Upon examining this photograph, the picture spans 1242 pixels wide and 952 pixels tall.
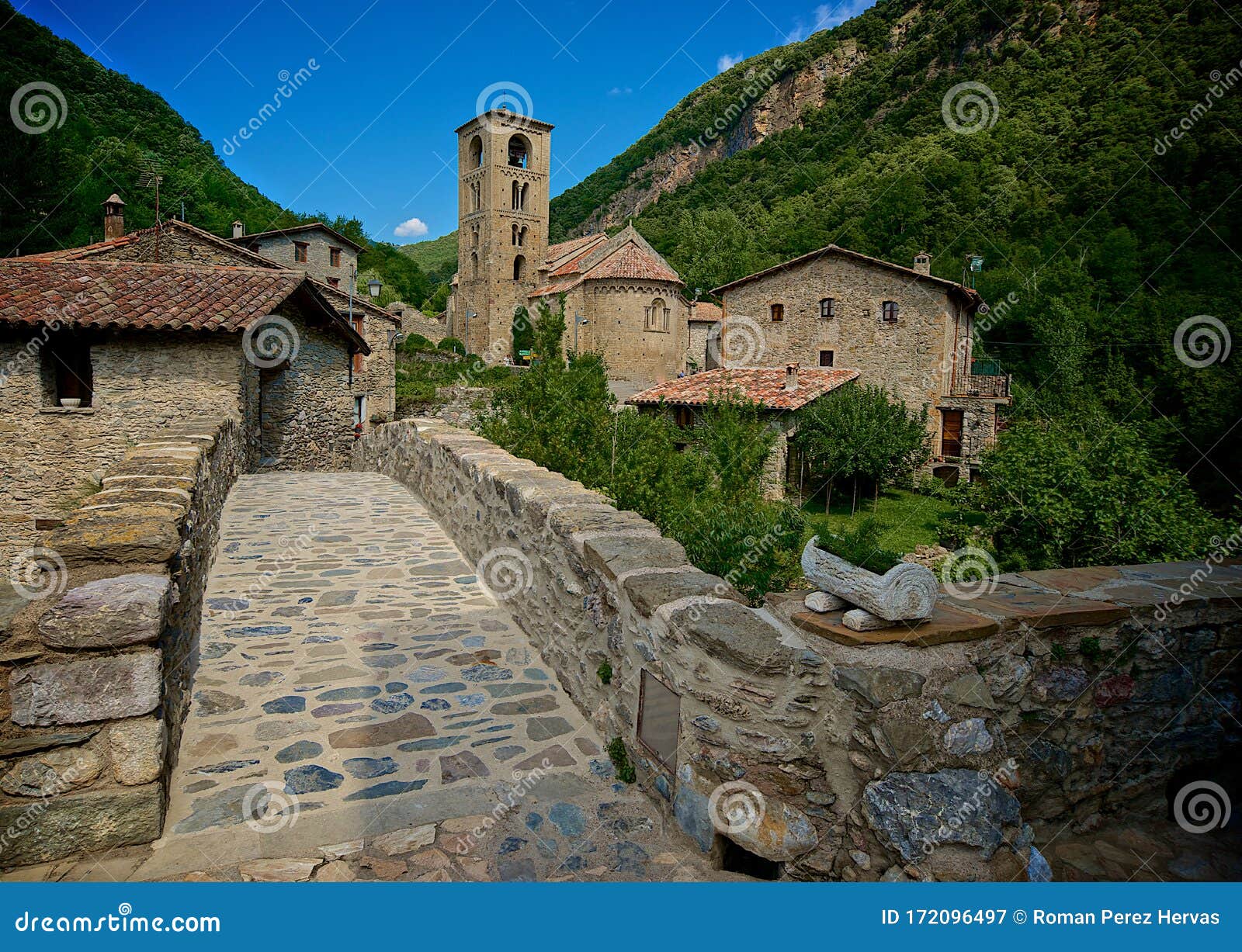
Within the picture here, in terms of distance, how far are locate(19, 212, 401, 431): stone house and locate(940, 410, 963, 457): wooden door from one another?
20.2 m

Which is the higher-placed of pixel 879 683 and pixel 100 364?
pixel 100 364

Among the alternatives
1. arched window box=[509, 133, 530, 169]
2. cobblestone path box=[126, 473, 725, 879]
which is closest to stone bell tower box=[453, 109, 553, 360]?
arched window box=[509, 133, 530, 169]

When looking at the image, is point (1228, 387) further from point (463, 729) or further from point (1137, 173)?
point (463, 729)

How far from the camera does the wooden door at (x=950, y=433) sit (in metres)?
27.3

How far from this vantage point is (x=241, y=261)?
21656 mm

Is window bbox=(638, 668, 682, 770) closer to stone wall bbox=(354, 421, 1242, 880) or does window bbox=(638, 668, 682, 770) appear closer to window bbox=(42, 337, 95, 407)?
stone wall bbox=(354, 421, 1242, 880)

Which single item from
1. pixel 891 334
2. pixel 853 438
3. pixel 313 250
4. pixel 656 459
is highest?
pixel 313 250

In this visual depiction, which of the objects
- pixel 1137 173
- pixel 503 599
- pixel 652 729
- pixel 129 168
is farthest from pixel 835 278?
pixel 129 168

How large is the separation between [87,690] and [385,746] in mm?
1277

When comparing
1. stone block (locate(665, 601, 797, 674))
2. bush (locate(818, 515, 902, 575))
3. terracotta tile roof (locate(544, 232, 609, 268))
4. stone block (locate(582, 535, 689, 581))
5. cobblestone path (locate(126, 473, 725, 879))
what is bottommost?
cobblestone path (locate(126, 473, 725, 879))

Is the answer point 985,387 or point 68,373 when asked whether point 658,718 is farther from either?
point 985,387

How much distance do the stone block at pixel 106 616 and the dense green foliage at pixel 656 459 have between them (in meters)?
3.44

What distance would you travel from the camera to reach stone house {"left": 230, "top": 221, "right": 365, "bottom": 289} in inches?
1340

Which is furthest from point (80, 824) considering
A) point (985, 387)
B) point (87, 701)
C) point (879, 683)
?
point (985, 387)
